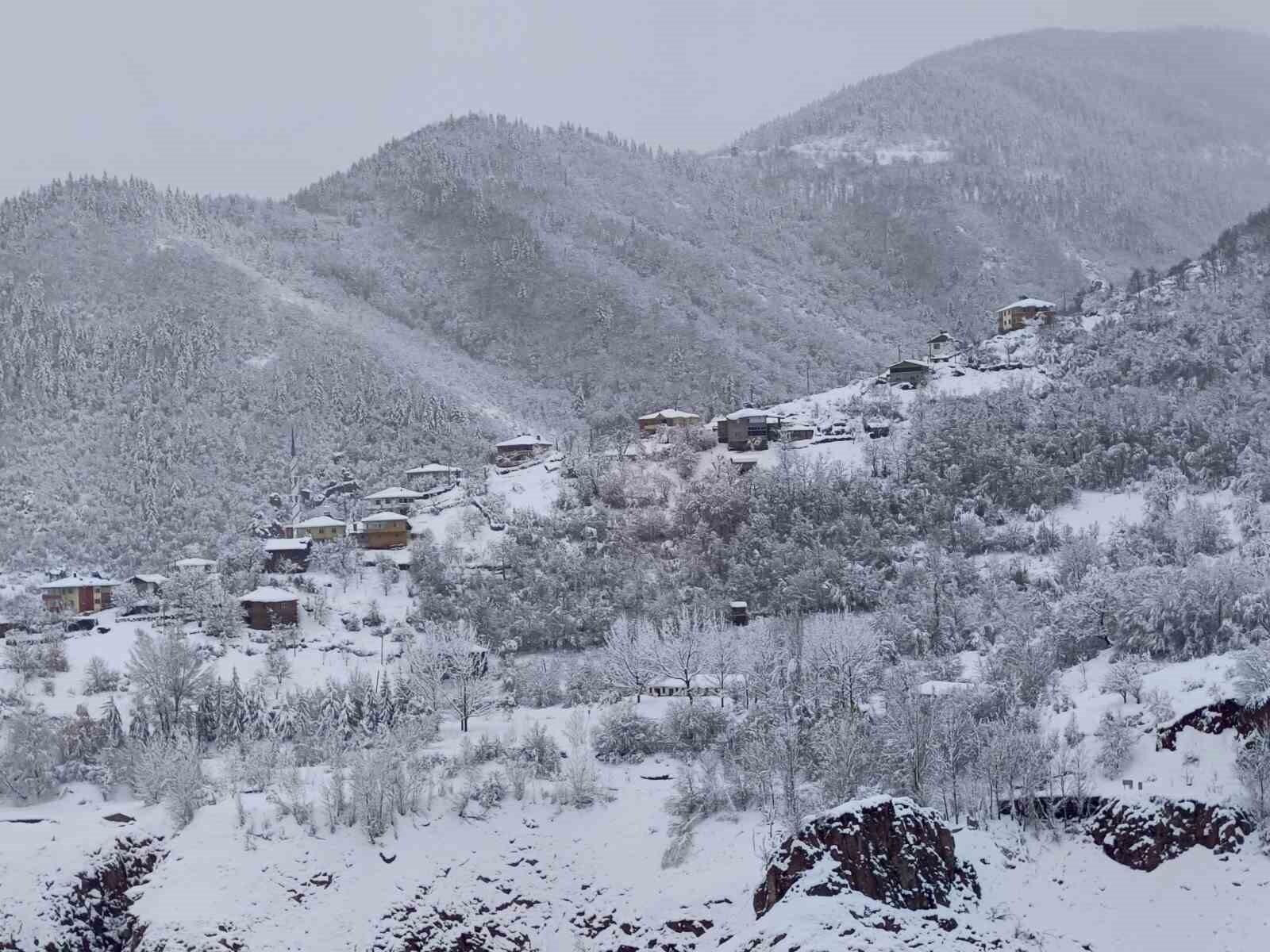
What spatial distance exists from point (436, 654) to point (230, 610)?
1376 cm

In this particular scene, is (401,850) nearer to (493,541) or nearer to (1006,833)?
(1006,833)

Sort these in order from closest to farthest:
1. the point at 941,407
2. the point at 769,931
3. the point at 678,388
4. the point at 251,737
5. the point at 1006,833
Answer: the point at 769,931 → the point at 1006,833 → the point at 251,737 → the point at 941,407 → the point at 678,388

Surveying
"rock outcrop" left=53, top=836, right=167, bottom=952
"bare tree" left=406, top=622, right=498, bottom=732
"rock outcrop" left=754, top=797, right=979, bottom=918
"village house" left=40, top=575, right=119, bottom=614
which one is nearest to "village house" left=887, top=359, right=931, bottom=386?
"bare tree" left=406, top=622, right=498, bottom=732

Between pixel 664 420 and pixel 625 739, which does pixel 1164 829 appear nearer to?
pixel 625 739

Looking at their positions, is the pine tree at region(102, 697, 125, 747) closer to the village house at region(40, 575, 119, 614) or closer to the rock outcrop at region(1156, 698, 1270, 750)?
the village house at region(40, 575, 119, 614)

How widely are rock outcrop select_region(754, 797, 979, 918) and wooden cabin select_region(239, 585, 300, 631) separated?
37377 millimetres

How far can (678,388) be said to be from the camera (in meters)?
133

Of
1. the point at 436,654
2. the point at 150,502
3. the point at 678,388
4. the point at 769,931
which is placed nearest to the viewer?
the point at 769,931

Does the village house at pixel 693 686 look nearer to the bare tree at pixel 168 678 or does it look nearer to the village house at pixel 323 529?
the bare tree at pixel 168 678

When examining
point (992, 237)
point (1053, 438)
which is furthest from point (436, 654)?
point (992, 237)

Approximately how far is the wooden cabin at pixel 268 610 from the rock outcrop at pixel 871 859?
37377 millimetres

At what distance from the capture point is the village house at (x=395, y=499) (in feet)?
286

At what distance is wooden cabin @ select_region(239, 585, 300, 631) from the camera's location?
68.5 m

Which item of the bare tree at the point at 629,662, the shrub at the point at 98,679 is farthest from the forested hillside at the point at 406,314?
the bare tree at the point at 629,662
